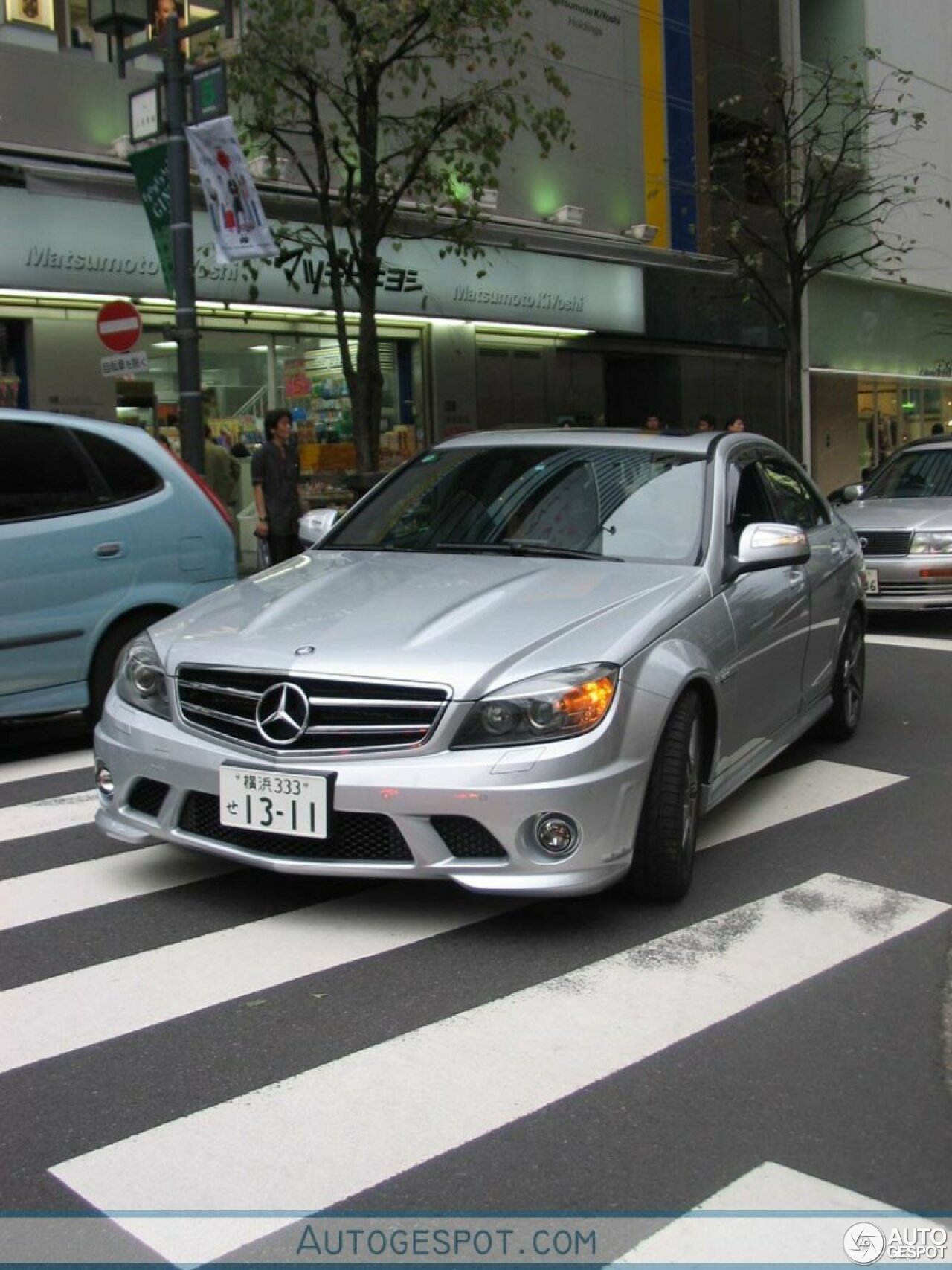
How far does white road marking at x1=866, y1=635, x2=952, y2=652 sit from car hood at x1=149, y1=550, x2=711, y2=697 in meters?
6.38

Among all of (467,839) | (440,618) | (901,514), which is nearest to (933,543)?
(901,514)

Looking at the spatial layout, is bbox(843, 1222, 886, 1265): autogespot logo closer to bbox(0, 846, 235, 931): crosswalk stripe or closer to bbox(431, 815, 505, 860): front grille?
bbox(431, 815, 505, 860): front grille

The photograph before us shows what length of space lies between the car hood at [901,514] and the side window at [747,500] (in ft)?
17.9

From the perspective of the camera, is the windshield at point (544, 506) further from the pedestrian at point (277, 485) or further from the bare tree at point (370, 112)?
the bare tree at point (370, 112)

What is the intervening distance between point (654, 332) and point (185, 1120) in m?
19.9

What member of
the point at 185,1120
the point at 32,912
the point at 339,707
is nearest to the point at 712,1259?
the point at 185,1120

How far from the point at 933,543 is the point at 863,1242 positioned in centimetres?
933

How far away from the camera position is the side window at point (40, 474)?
270 inches

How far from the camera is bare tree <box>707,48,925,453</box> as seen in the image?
69.3 feet

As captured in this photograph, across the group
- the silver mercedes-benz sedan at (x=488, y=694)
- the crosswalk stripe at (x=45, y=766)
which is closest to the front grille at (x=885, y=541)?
the silver mercedes-benz sedan at (x=488, y=694)

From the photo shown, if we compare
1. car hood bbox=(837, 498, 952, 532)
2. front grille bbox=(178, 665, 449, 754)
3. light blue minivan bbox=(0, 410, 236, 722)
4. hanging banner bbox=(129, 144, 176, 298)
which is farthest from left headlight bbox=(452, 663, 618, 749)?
hanging banner bbox=(129, 144, 176, 298)

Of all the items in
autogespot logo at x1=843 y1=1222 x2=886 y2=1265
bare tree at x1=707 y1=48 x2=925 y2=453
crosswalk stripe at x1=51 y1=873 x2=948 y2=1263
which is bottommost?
autogespot logo at x1=843 y1=1222 x2=886 y2=1265

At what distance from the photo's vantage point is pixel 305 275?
52.8ft

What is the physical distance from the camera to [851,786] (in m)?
6.32
